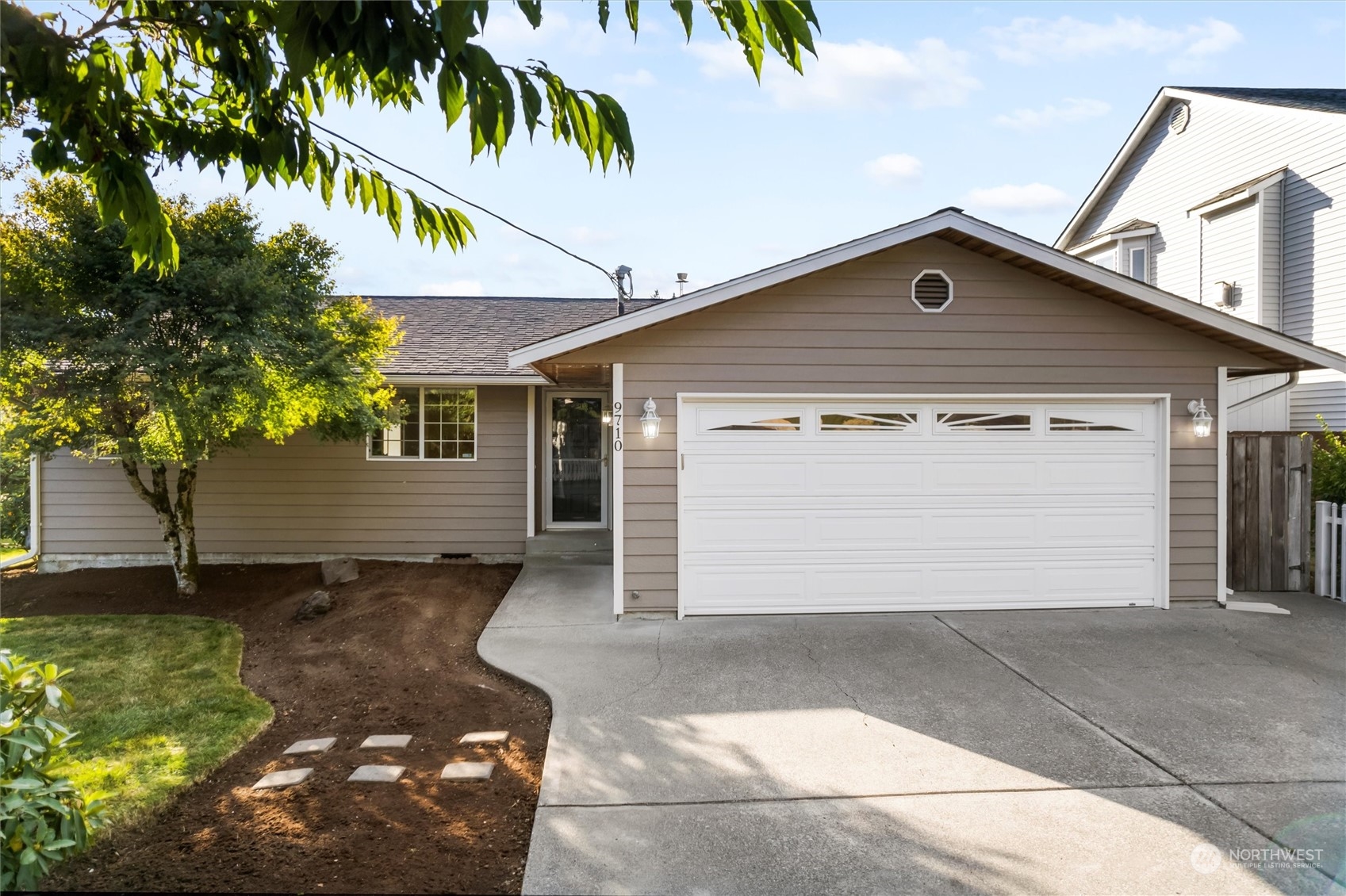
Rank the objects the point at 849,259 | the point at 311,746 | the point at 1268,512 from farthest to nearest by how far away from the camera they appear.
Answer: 1. the point at 1268,512
2. the point at 849,259
3. the point at 311,746

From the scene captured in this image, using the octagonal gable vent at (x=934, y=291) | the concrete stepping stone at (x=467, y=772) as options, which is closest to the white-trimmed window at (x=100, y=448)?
the concrete stepping stone at (x=467, y=772)

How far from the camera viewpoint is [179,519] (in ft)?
27.0

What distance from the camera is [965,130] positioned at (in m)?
5.94

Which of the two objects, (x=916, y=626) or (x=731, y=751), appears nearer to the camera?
(x=731, y=751)

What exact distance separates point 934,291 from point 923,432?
134 centimetres

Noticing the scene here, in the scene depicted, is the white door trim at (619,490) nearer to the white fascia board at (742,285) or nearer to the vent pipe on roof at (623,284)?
the white fascia board at (742,285)

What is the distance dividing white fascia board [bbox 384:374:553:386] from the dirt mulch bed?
2689 mm

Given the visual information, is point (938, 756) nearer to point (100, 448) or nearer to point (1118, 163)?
point (100, 448)

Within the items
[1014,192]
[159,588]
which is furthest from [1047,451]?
[1014,192]

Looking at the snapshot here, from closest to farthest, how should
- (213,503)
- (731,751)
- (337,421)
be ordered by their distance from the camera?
(731,751), (337,421), (213,503)

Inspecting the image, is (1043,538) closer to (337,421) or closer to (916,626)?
(916,626)

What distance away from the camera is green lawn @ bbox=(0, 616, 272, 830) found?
3736mm

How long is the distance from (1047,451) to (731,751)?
474 cm

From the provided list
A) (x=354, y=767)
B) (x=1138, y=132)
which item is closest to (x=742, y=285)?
(x=354, y=767)
